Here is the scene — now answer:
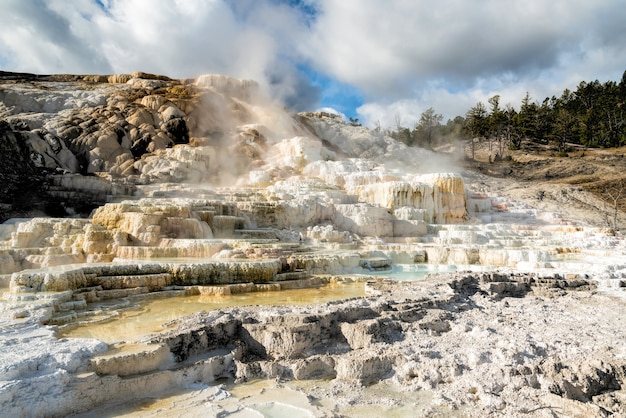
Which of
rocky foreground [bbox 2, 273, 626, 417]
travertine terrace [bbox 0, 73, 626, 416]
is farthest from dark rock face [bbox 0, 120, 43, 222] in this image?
rocky foreground [bbox 2, 273, 626, 417]

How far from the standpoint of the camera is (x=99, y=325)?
5473 mm

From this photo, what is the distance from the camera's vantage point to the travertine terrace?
360 cm

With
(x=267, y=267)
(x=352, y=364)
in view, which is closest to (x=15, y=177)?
(x=267, y=267)

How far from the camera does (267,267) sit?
876 cm

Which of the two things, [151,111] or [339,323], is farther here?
[151,111]

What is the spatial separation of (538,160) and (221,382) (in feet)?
91.4

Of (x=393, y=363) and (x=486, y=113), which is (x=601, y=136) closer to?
(x=486, y=113)

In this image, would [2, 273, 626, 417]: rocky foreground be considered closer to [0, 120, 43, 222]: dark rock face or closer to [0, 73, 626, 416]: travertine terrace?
[0, 73, 626, 416]: travertine terrace

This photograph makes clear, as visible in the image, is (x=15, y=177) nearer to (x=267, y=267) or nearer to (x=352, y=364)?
(x=267, y=267)

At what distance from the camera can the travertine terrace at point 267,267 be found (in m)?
3.60

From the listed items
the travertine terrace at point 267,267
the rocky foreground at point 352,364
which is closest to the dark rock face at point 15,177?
the travertine terrace at point 267,267

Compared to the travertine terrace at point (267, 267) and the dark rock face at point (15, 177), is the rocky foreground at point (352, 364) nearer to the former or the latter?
the travertine terrace at point (267, 267)

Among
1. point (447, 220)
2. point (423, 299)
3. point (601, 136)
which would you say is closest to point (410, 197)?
point (447, 220)

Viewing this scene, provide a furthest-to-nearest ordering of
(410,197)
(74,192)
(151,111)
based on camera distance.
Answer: (151,111) → (410,197) → (74,192)
